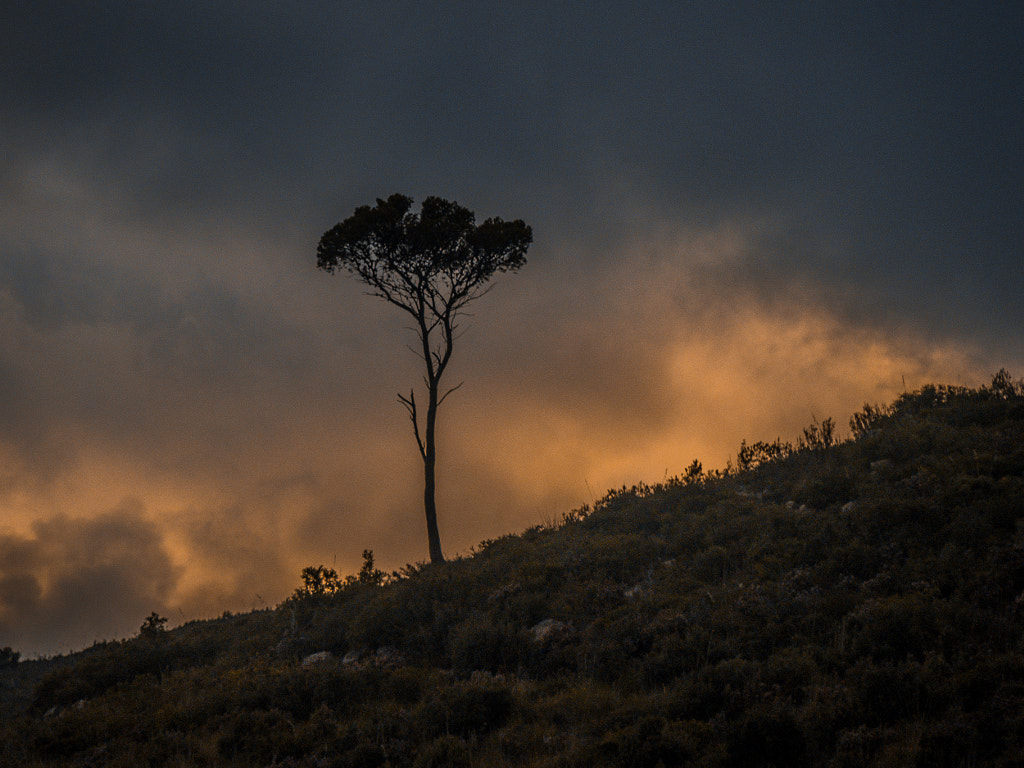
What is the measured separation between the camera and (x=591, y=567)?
16.0 metres

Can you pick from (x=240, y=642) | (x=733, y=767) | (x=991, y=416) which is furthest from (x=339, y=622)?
(x=991, y=416)

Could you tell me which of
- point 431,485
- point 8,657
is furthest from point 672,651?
point 8,657

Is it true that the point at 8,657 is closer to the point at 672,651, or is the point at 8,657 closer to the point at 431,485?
the point at 431,485

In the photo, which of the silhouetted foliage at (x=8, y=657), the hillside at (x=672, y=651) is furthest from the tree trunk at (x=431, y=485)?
the silhouetted foliage at (x=8, y=657)

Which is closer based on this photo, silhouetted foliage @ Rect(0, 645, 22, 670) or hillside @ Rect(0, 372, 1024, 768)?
hillside @ Rect(0, 372, 1024, 768)

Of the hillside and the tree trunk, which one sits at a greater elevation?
the tree trunk

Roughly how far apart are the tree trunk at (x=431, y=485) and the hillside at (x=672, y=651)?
3857 mm

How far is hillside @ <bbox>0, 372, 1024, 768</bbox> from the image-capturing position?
26.5 ft

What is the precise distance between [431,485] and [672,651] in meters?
14.9

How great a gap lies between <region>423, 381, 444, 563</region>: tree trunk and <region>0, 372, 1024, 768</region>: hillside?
3857mm

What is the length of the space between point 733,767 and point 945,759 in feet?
7.26

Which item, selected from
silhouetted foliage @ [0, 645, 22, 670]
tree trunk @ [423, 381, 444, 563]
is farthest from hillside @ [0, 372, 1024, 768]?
silhouetted foliage @ [0, 645, 22, 670]

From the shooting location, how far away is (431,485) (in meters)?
24.5

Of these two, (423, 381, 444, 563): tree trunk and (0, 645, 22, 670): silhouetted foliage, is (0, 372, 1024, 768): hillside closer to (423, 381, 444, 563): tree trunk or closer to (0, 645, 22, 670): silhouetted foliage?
(423, 381, 444, 563): tree trunk
